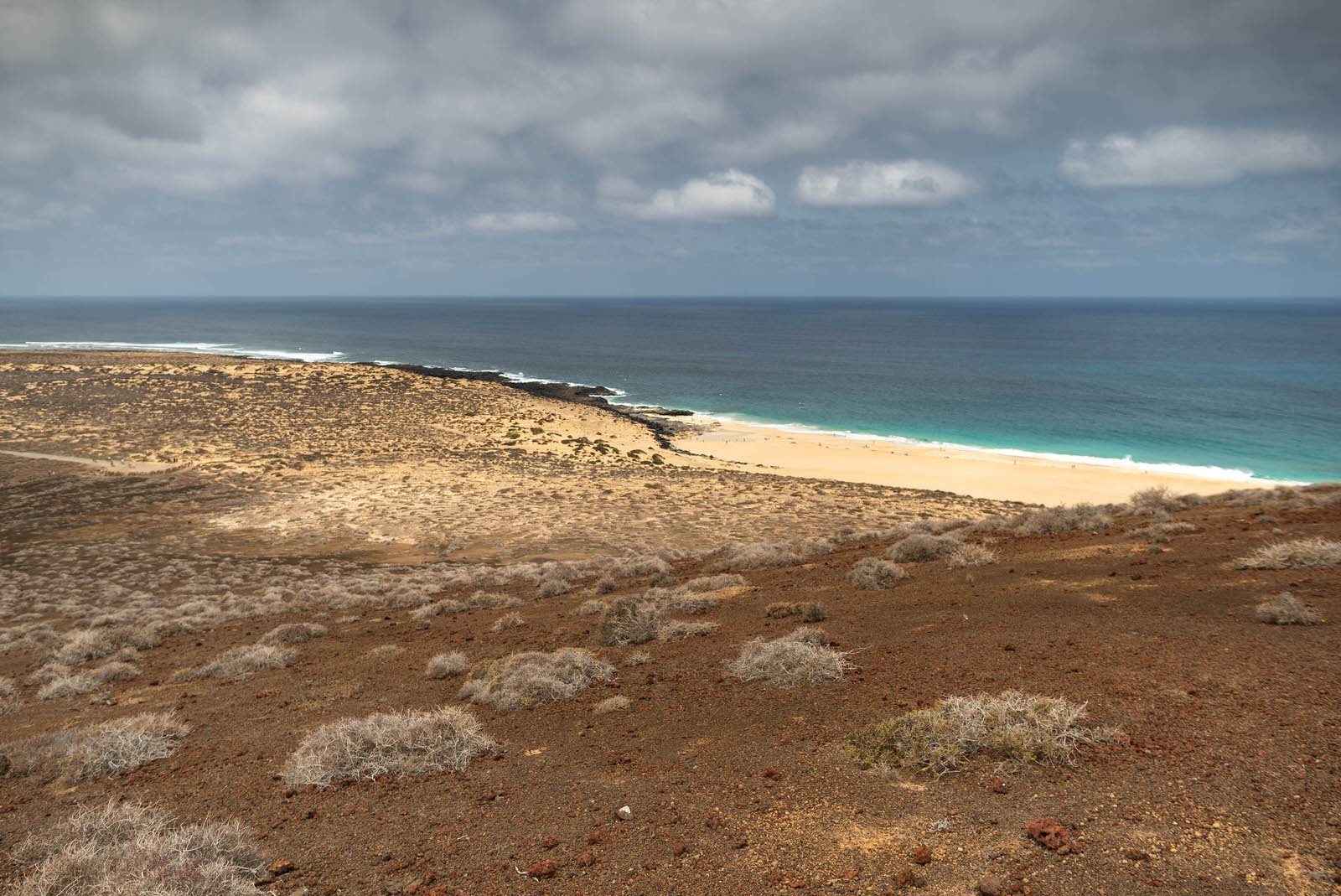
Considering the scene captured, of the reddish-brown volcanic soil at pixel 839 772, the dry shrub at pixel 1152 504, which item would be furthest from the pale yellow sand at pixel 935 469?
the reddish-brown volcanic soil at pixel 839 772

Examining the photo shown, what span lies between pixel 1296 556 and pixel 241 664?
17.6 metres

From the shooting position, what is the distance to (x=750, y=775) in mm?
7090

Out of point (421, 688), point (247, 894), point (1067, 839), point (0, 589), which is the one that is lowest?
point (0, 589)

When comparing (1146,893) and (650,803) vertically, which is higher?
(1146,893)

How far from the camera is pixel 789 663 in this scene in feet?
31.0

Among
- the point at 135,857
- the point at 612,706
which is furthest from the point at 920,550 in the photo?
the point at 135,857

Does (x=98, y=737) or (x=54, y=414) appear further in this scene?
(x=54, y=414)

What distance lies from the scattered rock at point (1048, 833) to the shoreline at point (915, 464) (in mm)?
30770

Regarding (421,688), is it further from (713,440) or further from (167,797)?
(713,440)

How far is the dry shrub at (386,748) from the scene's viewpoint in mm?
7633

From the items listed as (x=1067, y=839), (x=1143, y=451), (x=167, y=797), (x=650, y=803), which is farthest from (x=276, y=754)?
(x=1143, y=451)

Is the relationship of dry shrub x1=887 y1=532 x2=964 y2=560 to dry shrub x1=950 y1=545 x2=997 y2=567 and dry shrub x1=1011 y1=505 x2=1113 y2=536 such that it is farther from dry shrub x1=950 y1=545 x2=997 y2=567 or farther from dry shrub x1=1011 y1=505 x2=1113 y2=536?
dry shrub x1=1011 y1=505 x2=1113 y2=536

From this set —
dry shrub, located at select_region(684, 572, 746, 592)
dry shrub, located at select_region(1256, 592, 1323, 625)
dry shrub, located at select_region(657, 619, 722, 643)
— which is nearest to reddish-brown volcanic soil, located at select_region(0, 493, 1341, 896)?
dry shrub, located at select_region(1256, 592, 1323, 625)

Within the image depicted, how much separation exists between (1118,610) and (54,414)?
200ft
